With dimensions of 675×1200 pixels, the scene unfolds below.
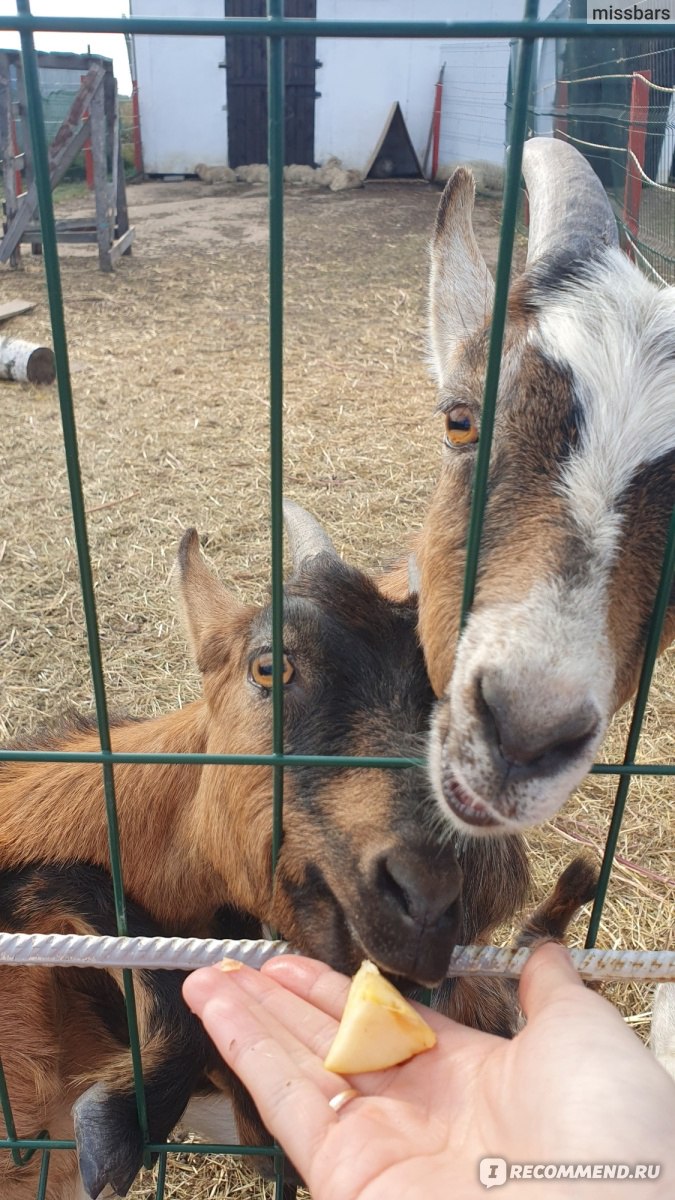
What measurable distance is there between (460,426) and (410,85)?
69.7 ft

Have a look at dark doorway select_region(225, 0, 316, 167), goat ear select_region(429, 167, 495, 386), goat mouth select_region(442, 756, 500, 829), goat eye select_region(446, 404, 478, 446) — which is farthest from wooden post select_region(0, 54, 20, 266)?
goat mouth select_region(442, 756, 500, 829)

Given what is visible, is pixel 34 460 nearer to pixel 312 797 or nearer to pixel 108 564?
pixel 108 564

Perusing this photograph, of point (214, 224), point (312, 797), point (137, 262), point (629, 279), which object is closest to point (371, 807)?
point (312, 797)

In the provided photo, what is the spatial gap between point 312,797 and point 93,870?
0.79m

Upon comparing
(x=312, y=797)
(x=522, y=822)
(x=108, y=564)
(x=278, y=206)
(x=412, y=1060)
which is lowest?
(x=108, y=564)

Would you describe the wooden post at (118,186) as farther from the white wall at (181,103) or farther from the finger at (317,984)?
the finger at (317,984)

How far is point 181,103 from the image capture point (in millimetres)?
21016

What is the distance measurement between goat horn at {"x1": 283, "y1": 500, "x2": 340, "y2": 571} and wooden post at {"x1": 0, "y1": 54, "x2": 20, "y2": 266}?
10.7m

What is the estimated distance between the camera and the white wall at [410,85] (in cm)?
1853

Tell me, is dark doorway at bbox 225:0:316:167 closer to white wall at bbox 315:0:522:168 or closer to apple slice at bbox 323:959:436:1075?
white wall at bbox 315:0:522:168

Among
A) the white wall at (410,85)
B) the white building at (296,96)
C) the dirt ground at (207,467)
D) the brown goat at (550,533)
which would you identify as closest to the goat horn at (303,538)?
the brown goat at (550,533)

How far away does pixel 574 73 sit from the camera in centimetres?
1105

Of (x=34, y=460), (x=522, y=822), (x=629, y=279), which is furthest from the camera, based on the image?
(x=34, y=460)

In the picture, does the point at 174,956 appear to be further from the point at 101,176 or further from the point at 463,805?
the point at 101,176
